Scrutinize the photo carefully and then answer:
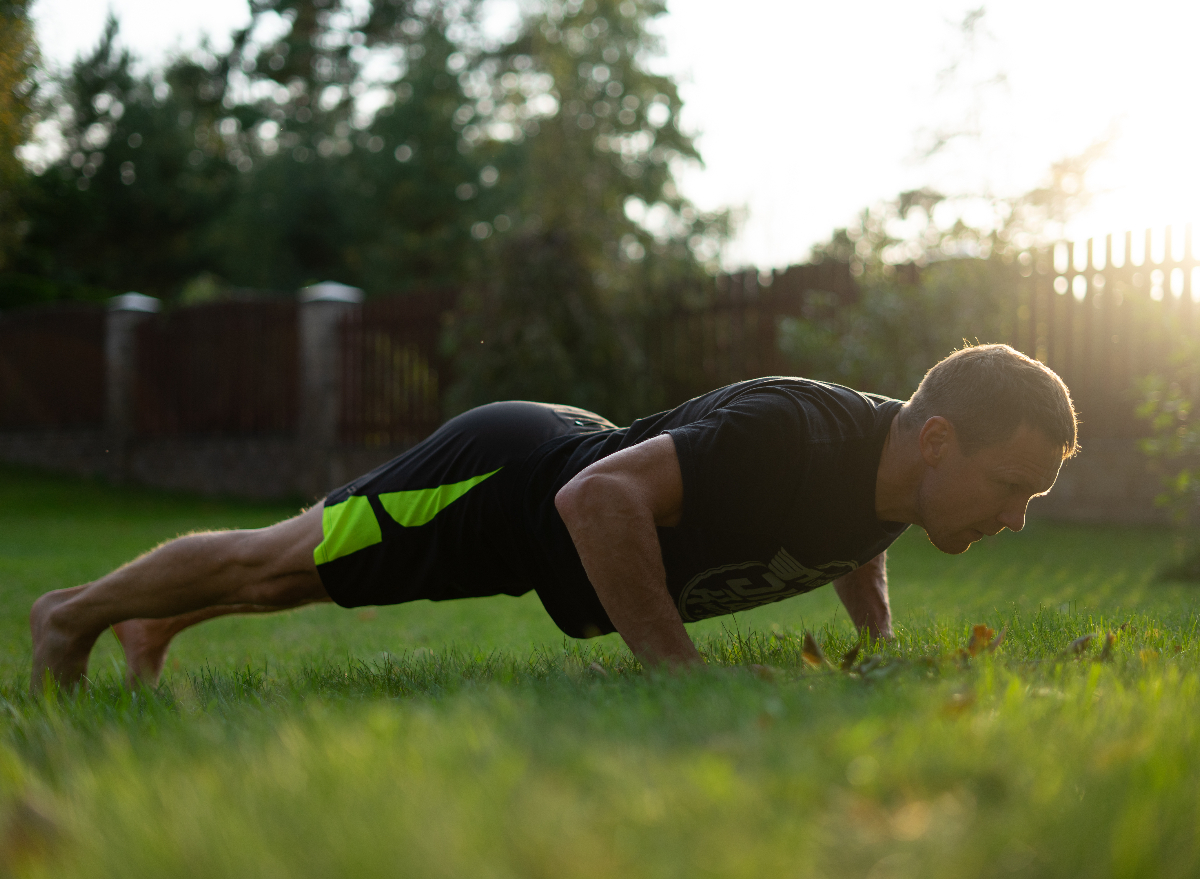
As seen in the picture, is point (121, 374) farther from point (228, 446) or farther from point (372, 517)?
point (372, 517)

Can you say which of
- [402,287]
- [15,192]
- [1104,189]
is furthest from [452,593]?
[402,287]

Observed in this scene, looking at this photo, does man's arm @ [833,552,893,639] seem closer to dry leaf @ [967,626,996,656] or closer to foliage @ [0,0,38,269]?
dry leaf @ [967,626,996,656]

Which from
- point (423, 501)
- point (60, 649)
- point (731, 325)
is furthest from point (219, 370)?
point (423, 501)

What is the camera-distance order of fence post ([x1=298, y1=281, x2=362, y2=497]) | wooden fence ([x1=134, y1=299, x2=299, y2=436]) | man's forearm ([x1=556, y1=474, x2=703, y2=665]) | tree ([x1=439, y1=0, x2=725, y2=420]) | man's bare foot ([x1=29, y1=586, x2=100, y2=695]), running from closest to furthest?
man's forearm ([x1=556, y1=474, x2=703, y2=665])
man's bare foot ([x1=29, y1=586, x2=100, y2=695])
fence post ([x1=298, y1=281, x2=362, y2=497])
wooden fence ([x1=134, y1=299, x2=299, y2=436])
tree ([x1=439, y1=0, x2=725, y2=420])

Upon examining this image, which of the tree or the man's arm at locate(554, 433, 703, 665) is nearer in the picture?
the man's arm at locate(554, 433, 703, 665)

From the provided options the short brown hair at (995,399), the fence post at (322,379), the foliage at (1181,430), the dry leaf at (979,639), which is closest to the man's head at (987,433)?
the short brown hair at (995,399)

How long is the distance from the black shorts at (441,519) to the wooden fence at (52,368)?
1699 cm

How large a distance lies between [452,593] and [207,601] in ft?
2.68

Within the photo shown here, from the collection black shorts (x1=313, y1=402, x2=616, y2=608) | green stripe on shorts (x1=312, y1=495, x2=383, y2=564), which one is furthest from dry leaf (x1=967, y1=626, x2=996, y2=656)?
green stripe on shorts (x1=312, y1=495, x2=383, y2=564)

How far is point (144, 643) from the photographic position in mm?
3738

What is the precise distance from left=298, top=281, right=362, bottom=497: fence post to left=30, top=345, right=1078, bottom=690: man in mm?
12158

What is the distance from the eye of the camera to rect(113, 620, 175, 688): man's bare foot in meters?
3.71

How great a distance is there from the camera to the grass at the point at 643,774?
1127 mm

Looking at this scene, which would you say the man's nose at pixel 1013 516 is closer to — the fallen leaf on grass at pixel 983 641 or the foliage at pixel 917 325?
the fallen leaf on grass at pixel 983 641
